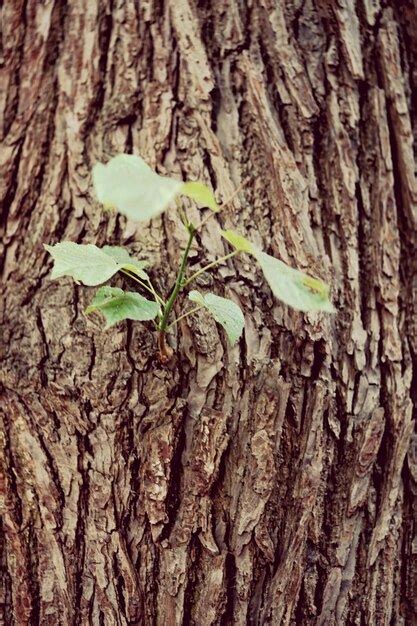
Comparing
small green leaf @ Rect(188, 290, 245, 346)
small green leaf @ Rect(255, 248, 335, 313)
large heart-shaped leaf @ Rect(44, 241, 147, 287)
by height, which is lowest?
small green leaf @ Rect(255, 248, 335, 313)

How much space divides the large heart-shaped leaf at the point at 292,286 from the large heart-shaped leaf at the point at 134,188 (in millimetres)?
115

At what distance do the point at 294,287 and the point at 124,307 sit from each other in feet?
0.87

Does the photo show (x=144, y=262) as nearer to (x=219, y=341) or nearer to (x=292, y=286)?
(x=219, y=341)

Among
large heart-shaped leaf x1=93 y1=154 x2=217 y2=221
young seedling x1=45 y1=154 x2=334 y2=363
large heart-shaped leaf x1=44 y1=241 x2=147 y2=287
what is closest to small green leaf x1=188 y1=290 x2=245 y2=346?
young seedling x1=45 y1=154 x2=334 y2=363

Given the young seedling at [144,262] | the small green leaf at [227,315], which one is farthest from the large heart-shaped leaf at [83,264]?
the small green leaf at [227,315]

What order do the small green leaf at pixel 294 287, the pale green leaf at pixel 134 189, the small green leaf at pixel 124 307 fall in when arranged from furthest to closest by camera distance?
the small green leaf at pixel 124 307 < the small green leaf at pixel 294 287 < the pale green leaf at pixel 134 189

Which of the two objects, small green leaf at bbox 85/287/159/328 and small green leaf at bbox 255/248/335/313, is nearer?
small green leaf at bbox 255/248/335/313

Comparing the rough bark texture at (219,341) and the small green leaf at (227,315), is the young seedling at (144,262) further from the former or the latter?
the rough bark texture at (219,341)

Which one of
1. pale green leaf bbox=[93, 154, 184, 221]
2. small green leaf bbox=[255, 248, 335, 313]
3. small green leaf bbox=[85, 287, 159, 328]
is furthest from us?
small green leaf bbox=[85, 287, 159, 328]

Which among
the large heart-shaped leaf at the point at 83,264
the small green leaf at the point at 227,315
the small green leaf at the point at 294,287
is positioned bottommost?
the small green leaf at the point at 294,287

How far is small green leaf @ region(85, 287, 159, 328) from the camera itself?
2.53 ft

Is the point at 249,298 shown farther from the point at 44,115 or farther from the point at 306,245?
the point at 44,115

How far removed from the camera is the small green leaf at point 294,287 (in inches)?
24.3

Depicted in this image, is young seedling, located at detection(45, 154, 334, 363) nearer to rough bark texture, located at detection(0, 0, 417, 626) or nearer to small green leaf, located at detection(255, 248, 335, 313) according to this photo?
small green leaf, located at detection(255, 248, 335, 313)
